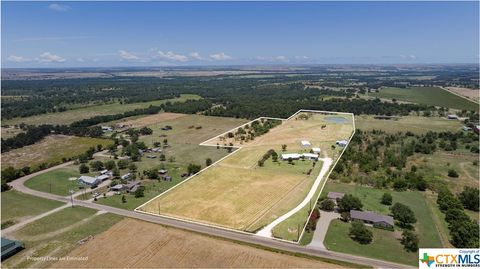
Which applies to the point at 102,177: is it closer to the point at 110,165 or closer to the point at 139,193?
the point at 110,165

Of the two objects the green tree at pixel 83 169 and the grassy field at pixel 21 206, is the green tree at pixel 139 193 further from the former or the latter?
the green tree at pixel 83 169

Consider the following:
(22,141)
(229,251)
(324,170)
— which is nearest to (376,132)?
(324,170)

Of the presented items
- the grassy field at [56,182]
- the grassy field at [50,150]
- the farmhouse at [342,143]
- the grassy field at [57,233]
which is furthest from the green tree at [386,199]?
the grassy field at [50,150]

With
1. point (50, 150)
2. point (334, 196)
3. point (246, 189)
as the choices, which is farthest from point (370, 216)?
point (50, 150)

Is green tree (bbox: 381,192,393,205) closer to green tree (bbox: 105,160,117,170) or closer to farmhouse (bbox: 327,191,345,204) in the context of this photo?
farmhouse (bbox: 327,191,345,204)

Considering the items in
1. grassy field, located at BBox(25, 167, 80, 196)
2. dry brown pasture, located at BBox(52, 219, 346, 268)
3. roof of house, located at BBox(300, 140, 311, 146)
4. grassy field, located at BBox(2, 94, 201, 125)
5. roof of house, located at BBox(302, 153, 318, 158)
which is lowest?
dry brown pasture, located at BBox(52, 219, 346, 268)

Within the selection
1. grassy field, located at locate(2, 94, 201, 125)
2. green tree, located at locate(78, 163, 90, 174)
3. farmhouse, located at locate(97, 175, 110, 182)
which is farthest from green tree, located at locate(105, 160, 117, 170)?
grassy field, located at locate(2, 94, 201, 125)
